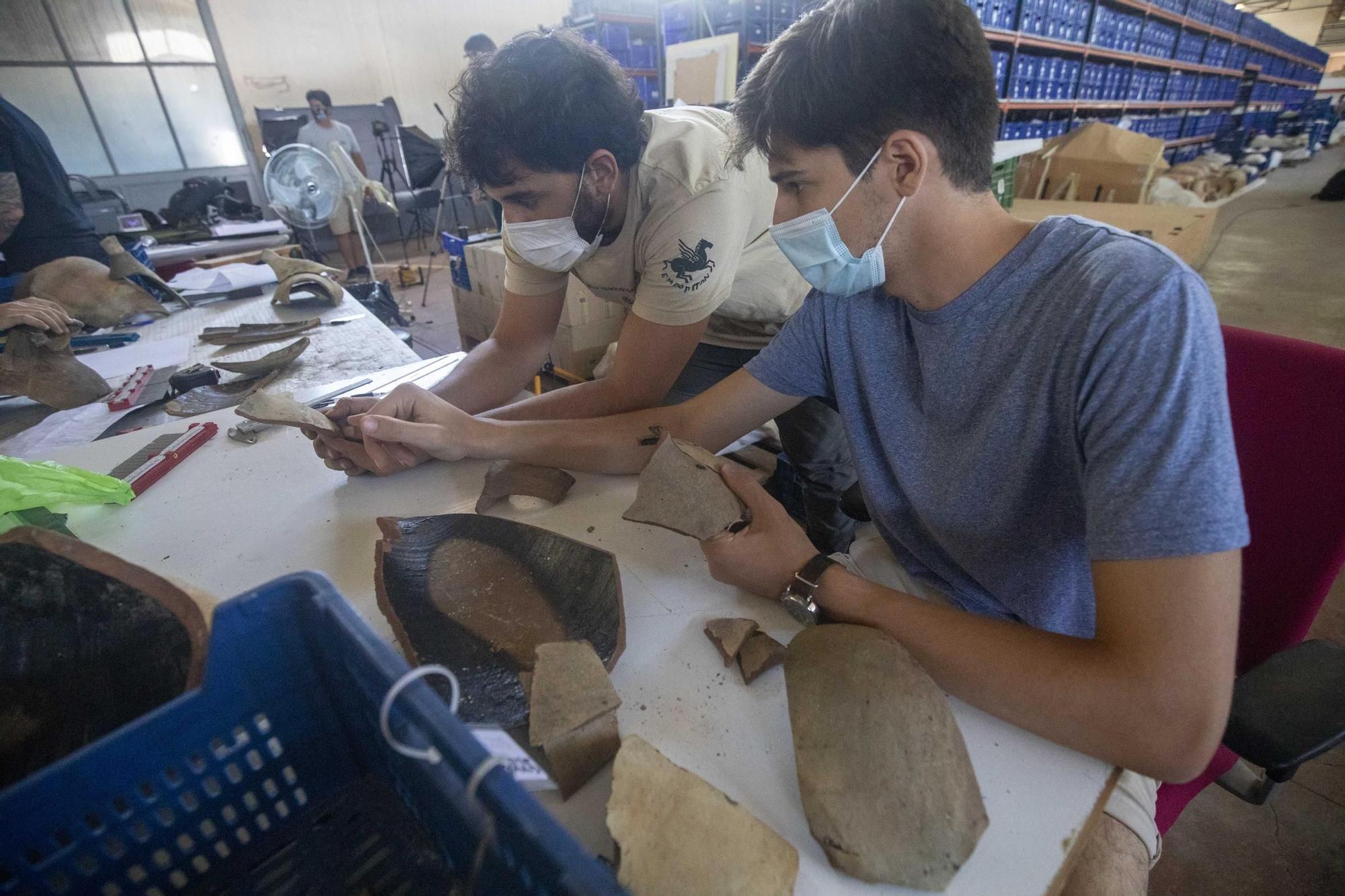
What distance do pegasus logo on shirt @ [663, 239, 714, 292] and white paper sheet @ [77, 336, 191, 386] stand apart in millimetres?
1711

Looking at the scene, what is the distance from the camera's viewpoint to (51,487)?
1.06m

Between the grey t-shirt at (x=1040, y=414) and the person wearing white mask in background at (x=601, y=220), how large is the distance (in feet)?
1.10

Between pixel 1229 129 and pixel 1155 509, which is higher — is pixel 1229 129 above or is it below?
below

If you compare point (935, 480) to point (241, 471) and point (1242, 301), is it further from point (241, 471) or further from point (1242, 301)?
point (1242, 301)

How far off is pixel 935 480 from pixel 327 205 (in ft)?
13.5

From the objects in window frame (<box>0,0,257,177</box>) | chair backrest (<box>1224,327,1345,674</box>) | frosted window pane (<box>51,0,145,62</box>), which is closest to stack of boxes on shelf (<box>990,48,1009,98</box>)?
chair backrest (<box>1224,327,1345,674</box>)

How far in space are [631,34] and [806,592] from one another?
5183mm

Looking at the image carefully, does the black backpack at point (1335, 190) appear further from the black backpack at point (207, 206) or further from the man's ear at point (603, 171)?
the black backpack at point (207, 206)

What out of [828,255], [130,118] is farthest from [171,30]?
[828,255]

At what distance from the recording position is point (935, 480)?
3.26ft

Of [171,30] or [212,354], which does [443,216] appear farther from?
[212,354]

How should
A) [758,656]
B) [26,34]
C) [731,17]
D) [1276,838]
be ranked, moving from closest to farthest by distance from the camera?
1. [758,656]
2. [1276,838]
3. [731,17]
4. [26,34]

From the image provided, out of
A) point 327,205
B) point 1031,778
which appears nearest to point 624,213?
point 1031,778

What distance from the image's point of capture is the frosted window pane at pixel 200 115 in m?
7.27
